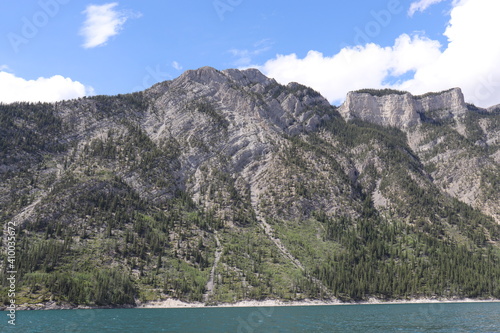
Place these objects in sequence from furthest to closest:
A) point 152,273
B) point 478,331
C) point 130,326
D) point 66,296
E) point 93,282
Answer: point 152,273 < point 93,282 < point 66,296 < point 130,326 < point 478,331

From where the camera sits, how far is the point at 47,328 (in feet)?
289

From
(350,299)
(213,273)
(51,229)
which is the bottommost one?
(350,299)

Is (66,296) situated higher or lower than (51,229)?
lower

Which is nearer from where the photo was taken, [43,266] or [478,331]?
[478,331]

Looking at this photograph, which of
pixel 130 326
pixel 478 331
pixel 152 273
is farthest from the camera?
pixel 152 273

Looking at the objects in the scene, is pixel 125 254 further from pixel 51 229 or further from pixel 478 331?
pixel 478 331

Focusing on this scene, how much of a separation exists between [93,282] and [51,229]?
48.6m

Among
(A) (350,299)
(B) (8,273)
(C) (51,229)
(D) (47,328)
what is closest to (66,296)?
(B) (8,273)
